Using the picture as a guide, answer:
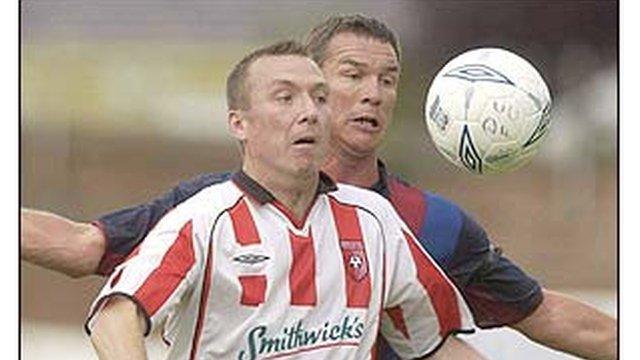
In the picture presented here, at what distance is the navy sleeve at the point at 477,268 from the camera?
9.28ft

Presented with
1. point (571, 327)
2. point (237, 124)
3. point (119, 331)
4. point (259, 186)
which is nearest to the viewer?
point (119, 331)

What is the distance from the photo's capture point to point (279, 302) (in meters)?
2.58

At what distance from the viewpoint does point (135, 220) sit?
2746mm

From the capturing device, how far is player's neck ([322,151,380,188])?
2.74 metres

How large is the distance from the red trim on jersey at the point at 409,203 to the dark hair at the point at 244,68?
13.4 inches

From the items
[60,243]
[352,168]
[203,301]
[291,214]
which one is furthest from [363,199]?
[60,243]

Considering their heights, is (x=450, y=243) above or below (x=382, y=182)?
below

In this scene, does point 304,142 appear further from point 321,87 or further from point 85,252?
point 85,252

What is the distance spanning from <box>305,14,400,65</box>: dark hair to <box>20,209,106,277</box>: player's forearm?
582 mm

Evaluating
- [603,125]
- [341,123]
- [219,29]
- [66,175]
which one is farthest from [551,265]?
[66,175]

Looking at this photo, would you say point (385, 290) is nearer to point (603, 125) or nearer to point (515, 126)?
point (515, 126)

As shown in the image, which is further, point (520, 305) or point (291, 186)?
point (520, 305)

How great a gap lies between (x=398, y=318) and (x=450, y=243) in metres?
0.23

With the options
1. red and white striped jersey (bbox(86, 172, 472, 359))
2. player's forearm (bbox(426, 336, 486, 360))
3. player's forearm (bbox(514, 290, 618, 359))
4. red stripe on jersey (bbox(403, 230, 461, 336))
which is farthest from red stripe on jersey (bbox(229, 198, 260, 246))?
player's forearm (bbox(514, 290, 618, 359))
